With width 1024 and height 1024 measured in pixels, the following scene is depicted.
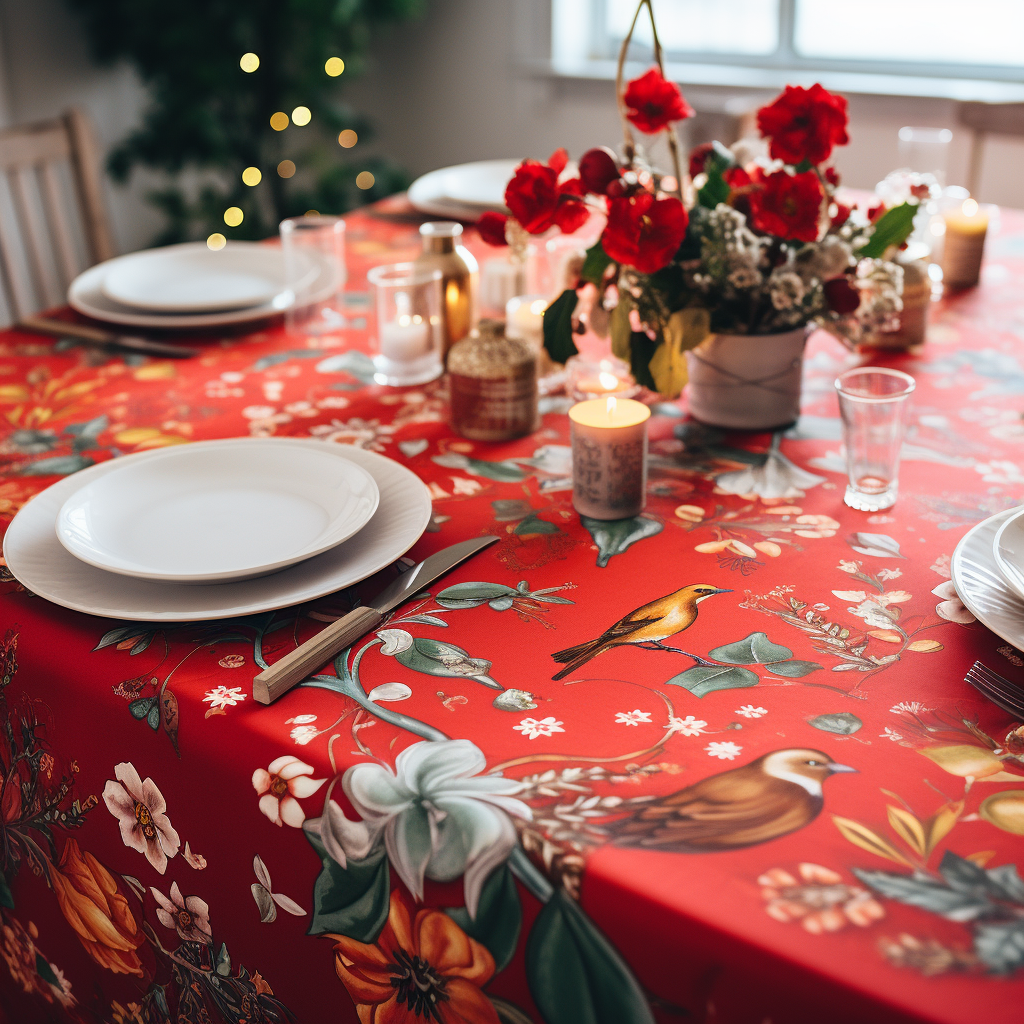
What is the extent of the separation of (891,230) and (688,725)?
58cm

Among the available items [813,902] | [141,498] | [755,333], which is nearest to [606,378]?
[755,333]

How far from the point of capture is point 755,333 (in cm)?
98

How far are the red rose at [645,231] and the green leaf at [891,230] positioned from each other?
0.22m

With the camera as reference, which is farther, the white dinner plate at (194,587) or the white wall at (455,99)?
the white wall at (455,99)

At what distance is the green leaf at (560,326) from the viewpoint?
0.95 meters

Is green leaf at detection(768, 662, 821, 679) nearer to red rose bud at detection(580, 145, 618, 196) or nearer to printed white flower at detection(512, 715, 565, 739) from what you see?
printed white flower at detection(512, 715, 565, 739)

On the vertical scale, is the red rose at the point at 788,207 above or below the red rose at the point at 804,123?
below

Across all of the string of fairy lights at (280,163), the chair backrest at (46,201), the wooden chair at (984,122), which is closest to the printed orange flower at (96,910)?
the chair backrest at (46,201)

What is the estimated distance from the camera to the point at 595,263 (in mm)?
941

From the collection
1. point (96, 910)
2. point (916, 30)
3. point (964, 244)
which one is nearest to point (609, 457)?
point (96, 910)

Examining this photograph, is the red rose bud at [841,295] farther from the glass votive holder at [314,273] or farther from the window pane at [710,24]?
the window pane at [710,24]

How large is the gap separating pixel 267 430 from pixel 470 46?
282 cm

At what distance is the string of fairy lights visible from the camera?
9.87ft

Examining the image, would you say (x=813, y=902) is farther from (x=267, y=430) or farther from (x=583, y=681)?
(x=267, y=430)
